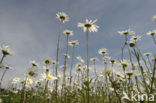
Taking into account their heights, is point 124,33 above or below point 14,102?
above

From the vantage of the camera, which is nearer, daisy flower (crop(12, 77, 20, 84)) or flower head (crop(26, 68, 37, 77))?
flower head (crop(26, 68, 37, 77))

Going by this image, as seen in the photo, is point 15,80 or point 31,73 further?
point 15,80

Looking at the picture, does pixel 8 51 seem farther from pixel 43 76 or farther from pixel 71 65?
pixel 71 65

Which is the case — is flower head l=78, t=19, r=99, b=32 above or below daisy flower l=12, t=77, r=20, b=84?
above

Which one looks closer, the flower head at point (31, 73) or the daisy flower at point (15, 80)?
the flower head at point (31, 73)

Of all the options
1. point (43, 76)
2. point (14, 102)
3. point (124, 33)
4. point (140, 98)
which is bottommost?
point (14, 102)

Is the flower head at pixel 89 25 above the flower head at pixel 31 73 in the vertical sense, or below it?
above

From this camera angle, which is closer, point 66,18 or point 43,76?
point 43,76

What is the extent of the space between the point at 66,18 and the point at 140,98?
9.63 feet

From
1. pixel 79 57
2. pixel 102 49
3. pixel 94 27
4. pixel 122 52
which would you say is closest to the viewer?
pixel 122 52

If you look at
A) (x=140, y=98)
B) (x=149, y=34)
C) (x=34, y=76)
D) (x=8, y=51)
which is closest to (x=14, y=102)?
(x=34, y=76)

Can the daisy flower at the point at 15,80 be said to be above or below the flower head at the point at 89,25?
below

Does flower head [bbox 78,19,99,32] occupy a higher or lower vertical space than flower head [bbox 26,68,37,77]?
higher

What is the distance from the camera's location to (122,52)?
→ 8.56 ft
